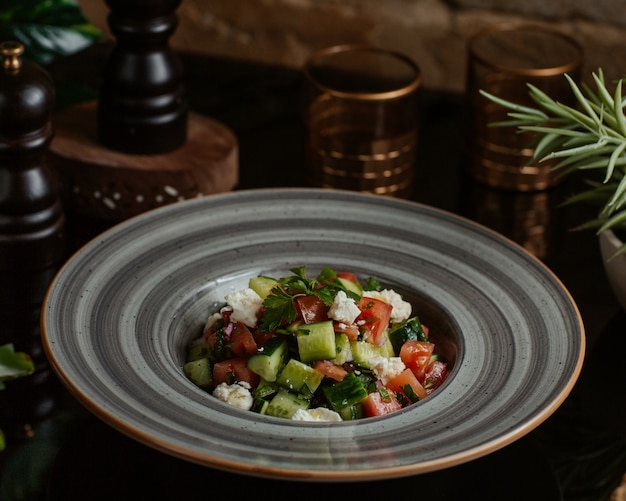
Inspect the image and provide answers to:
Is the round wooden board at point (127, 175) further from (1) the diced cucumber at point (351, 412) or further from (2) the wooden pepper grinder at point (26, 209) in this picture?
(1) the diced cucumber at point (351, 412)

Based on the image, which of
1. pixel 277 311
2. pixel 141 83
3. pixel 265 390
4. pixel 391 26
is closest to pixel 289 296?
pixel 277 311

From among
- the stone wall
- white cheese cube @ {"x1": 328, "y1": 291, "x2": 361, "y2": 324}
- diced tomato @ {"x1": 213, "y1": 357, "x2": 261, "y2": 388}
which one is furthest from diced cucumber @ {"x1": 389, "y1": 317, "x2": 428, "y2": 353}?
the stone wall

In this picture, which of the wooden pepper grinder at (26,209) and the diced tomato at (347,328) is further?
the wooden pepper grinder at (26,209)

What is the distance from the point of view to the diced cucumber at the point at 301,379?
132 centimetres

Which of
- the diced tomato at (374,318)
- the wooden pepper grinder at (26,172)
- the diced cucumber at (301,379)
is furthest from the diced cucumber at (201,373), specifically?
the wooden pepper grinder at (26,172)

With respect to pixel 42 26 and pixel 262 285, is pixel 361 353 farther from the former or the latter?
pixel 42 26

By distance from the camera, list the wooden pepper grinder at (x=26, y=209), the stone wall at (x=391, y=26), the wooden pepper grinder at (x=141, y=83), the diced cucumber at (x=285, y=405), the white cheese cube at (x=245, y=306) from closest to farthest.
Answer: the diced cucumber at (x=285, y=405), the white cheese cube at (x=245, y=306), the wooden pepper grinder at (x=26, y=209), the wooden pepper grinder at (x=141, y=83), the stone wall at (x=391, y=26)

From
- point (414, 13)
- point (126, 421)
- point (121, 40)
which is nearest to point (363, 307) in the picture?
point (126, 421)

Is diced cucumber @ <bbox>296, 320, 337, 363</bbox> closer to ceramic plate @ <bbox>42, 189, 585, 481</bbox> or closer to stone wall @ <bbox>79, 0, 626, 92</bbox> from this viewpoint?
ceramic plate @ <bbox>42, 189, 585, 481</bbox>

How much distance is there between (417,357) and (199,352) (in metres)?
0.29

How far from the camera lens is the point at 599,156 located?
5.18ft

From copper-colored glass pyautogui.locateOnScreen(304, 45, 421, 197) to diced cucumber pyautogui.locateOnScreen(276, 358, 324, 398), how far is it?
63 centimetres

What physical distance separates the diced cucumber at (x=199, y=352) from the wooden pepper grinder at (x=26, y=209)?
0.62 feet

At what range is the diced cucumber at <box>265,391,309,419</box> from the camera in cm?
129
